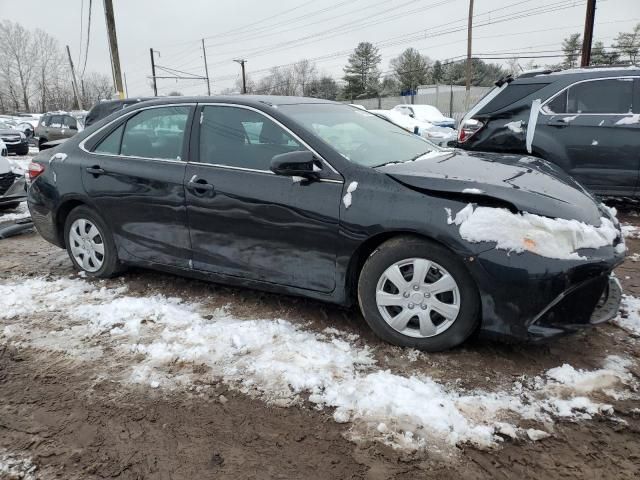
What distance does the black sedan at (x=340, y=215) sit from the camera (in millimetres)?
2713

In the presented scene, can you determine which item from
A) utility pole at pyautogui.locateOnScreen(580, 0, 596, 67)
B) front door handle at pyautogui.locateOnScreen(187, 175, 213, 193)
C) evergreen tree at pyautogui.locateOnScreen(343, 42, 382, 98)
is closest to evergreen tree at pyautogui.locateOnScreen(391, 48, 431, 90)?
evergreen tree at pyautogui.locateOnScreen(343, 42, 382, 98)

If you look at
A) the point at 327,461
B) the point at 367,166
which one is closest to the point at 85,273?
the point at 367,166

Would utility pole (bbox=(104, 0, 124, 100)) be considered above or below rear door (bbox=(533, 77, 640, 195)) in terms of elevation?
above

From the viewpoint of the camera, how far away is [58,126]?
744 inches

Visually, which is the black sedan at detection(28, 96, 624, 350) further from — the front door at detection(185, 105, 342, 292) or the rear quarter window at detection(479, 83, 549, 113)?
the rear quarter window at detection(479, 83, 549, 113)

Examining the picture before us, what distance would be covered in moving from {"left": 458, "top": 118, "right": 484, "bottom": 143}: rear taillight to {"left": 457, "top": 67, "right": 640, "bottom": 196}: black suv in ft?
0.39

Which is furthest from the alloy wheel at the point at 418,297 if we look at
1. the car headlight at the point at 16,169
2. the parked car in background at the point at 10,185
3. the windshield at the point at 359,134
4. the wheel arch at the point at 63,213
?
the car headlight at the point at 16,169

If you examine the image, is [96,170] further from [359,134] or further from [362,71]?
[362,71]

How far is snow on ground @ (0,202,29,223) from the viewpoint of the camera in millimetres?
7223

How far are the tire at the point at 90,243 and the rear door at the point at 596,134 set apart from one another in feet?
16.0

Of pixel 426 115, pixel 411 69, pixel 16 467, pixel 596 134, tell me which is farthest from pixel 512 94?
pixel 411 69

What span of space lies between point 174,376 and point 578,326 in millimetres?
2286

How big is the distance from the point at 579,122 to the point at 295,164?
4.31 meters

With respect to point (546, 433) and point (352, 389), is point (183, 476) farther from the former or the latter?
point (546, 433)
